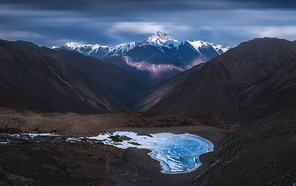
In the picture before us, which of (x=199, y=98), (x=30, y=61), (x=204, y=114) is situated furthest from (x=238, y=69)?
(x=30, y=61)

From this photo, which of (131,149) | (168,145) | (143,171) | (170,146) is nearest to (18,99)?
(131,149)

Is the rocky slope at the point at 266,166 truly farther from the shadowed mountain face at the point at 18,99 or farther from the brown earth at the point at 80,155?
the shadowed mountain face at the point at 18,99

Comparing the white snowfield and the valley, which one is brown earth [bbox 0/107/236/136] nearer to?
the valley

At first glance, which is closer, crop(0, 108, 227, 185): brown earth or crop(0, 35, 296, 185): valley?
crop(0, 35, 296, 185): valley

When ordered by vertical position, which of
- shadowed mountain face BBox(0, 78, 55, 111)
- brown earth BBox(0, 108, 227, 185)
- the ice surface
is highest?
shadowed mountain face BBox(0, 78, 55, 111)

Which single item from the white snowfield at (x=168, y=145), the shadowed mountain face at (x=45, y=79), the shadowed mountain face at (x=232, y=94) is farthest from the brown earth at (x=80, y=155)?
the shadowed mountain face at (x=45, y=79)

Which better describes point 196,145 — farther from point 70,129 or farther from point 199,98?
point 199,98

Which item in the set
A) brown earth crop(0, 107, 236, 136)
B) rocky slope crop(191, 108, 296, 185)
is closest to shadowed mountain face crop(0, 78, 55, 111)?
brown earth crop(0, 107, 236, 136)

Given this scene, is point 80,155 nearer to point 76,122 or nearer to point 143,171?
point 143,171
